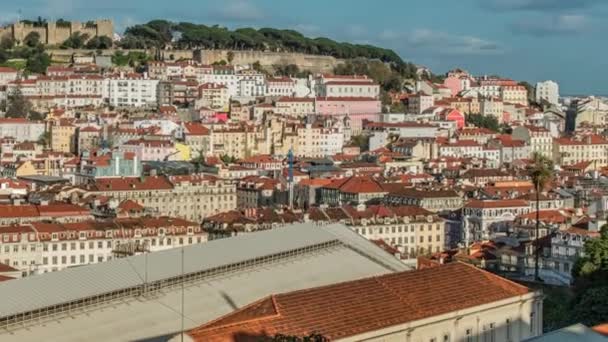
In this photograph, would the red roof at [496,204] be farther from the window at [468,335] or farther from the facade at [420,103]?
the facade at [420,103]

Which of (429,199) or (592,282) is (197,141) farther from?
(592,282)

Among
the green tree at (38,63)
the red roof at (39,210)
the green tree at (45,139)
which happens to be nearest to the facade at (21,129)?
the green tree at (45,139)

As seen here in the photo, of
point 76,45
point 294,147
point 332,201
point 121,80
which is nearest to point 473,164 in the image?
point 294,147

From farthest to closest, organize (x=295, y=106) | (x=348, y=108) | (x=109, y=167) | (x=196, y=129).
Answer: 1. (x=348, y=108)
2. (x=295, y=106)
3. (x=196, y=129)
4. (x=109, y=167)

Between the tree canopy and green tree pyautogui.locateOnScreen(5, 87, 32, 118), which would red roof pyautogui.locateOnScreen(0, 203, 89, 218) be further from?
the tree canopy

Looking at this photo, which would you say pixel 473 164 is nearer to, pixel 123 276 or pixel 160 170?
pixel 160 170

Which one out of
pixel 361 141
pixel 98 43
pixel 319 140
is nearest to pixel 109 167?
pixel 319 140
